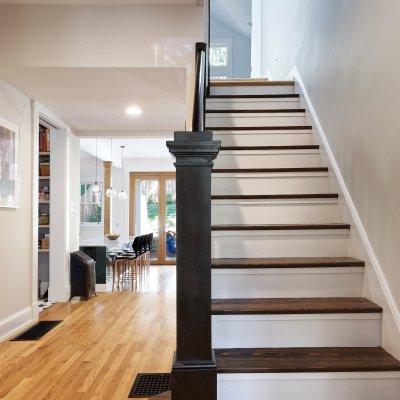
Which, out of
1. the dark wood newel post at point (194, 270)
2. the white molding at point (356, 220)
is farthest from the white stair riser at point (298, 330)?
the dark wood newel post at point (194, 270)

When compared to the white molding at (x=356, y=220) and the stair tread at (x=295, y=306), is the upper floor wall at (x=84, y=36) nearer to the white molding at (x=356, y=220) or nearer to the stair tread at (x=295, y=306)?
the white molding at (x=356, y=220)

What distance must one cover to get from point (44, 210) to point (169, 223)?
16.6 ft

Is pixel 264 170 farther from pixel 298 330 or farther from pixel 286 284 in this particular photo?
pixel 298 330

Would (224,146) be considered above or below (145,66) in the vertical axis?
below

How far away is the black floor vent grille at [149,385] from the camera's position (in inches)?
103

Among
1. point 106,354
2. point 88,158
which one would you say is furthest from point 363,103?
point 88,158

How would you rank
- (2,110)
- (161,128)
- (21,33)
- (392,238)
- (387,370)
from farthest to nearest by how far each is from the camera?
(161,128) → (2,110) → (21,33) → (392,238) → (387,370)

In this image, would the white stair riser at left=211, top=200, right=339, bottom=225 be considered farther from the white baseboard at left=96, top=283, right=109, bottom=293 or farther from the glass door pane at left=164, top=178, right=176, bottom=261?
the glass door pane at left=164, top=178, right=176, bottom=261

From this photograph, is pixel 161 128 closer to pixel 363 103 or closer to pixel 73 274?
pixel 73 274

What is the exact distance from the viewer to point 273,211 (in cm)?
285

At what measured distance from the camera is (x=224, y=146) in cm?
346

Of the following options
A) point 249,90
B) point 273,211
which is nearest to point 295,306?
point 273,211

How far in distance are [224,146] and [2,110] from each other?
81.5 inches

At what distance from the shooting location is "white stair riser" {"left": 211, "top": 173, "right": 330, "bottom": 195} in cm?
309
